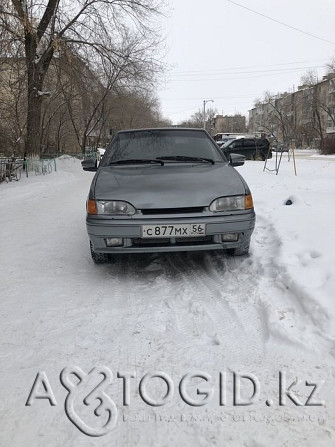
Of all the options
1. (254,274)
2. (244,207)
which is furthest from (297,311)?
(244,207)

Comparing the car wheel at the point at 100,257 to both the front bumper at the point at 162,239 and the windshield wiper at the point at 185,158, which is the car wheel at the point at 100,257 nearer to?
the front bumper at the point at 162,239

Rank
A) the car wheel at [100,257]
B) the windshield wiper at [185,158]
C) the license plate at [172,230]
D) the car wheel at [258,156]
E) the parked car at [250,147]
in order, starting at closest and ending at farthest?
the license plate at [172,230] → the car wheel at [100,257] → the windshield wiper at [185,158] → the car wheel at [258,156] → the parked car at [250,147]

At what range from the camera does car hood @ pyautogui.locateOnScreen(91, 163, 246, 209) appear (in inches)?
137

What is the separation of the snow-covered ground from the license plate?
0.51m

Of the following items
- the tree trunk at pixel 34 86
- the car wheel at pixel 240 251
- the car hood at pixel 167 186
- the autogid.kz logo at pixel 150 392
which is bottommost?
the autogid.kz logo at pixel 150 392

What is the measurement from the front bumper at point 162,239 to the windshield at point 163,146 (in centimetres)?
123

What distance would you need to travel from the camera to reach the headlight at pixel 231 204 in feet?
11.5

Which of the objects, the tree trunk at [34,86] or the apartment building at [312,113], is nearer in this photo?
the tree trunk at [34,86]

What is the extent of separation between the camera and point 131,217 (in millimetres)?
3455

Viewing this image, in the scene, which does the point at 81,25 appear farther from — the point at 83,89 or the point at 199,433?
the point at 199,433

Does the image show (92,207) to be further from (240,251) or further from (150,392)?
(150,392)

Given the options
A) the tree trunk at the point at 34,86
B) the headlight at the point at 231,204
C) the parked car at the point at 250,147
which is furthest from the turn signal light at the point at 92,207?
the parked car at the point at 250,147

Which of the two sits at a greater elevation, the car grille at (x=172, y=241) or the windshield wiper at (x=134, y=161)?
the windshield wiper at (x=134, y=161)

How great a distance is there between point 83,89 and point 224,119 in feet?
360
